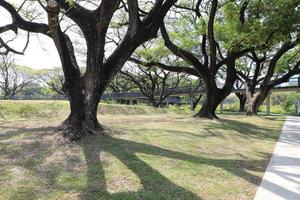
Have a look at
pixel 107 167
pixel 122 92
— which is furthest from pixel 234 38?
pixel 122 92

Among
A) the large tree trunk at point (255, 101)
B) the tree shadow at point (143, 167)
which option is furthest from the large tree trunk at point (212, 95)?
the tree shadow at point (143, 167)

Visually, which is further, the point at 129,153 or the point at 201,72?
the point at 201,72

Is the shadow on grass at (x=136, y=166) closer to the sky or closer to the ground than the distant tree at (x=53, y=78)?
closer to the ground

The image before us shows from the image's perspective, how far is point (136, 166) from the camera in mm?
4969

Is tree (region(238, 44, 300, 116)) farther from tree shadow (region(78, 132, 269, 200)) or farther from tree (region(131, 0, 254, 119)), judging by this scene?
tree shadow (region(78, 132, 269, 200))

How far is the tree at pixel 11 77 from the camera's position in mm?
36344

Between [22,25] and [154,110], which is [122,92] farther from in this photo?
[22,25]

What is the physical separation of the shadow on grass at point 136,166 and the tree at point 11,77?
32091mm

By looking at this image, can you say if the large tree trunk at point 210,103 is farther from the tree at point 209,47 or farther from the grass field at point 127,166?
the grass field at point 127,166

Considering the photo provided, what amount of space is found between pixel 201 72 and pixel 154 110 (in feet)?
16.6

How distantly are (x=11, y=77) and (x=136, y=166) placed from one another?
37.3 metres

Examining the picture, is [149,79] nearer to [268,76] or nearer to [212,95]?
[268,76]

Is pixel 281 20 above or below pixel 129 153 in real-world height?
above

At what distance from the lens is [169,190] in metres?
3.99
